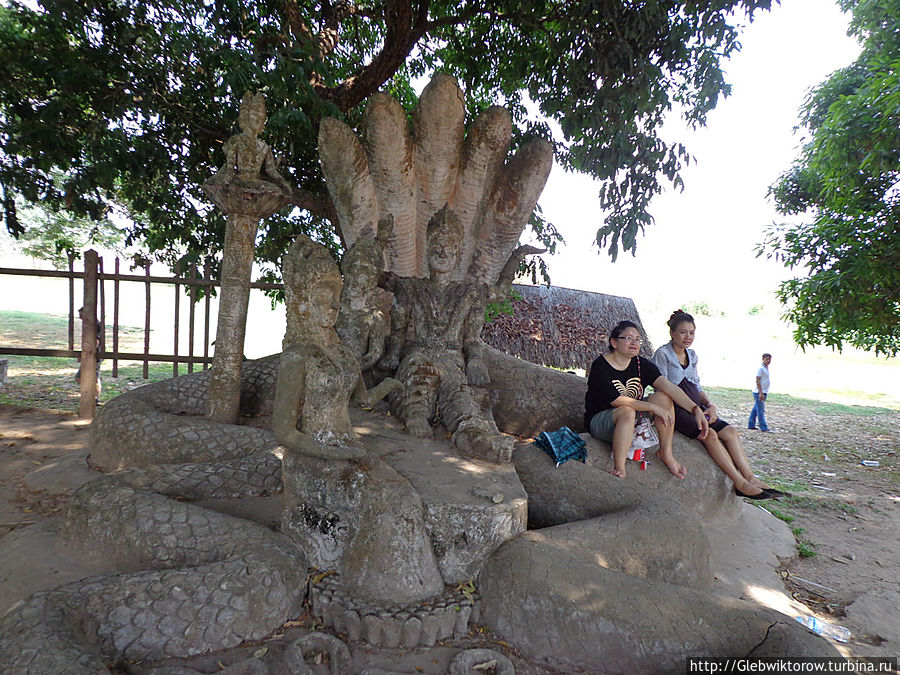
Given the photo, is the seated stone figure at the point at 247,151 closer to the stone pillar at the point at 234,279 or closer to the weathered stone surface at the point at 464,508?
the stone pillar at the point at 234,279

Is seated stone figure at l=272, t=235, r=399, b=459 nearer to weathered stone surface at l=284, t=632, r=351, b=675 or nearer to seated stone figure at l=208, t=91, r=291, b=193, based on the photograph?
weathered stone surface at l=284, t=632, r=351, b=675

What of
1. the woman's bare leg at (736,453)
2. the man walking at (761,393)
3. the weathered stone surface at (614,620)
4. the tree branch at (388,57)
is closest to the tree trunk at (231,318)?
the tree branch at (388,57)

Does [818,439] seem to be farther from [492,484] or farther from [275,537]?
[275,537]

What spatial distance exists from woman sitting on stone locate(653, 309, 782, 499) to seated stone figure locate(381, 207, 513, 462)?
1719 mm

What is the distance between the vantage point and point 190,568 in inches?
102

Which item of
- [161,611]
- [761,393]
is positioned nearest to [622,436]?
[161,611]

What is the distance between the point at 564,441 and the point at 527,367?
5.31 feet

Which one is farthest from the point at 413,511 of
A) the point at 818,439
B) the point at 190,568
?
the point at 818,439

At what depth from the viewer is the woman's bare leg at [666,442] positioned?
404cm

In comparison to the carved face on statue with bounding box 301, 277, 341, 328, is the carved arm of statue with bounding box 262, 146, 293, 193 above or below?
above

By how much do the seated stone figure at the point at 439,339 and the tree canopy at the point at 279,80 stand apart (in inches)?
71.1

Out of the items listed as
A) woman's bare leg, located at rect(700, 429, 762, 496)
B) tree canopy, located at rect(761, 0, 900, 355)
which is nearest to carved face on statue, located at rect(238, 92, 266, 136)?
woman's bare leg, located at rect(700, 429, 762, 496)

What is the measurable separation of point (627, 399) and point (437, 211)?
3214mm

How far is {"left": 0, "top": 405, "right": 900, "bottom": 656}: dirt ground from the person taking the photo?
3.46m
